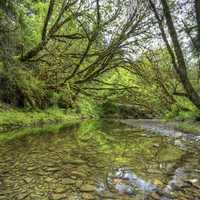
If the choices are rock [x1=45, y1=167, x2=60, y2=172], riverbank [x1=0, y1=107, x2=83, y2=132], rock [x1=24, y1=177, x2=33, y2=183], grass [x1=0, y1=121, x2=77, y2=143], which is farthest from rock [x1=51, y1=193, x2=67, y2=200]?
riverbank [x1=0, y1=107, x2=83, y2=132]

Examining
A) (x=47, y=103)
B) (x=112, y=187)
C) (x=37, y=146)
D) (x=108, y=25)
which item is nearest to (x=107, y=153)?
(x=37, y=146)

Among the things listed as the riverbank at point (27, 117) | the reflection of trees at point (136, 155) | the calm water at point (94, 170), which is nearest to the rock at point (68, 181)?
the calm water at point (94, 170)

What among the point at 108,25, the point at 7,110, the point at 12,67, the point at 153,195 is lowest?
the point at 153,195

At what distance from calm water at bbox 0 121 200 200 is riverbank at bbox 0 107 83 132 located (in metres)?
4.07

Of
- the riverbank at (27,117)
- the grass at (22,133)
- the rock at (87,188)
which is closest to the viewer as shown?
the rock at (87,188)

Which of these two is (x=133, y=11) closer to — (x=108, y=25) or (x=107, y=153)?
(x=108, y=25)

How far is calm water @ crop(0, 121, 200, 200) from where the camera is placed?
4.18 m

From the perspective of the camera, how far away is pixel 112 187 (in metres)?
4.41

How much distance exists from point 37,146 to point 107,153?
2.01 meters

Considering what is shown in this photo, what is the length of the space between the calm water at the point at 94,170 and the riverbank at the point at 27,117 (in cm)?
407

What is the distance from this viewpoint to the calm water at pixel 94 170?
4.18 m

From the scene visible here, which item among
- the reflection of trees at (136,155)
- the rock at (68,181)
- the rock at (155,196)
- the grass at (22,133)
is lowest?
the rock at (155,196)

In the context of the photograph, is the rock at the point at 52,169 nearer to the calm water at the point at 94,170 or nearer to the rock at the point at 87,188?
the calm water at the point at 94,170

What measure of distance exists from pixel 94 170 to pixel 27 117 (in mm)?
9539
